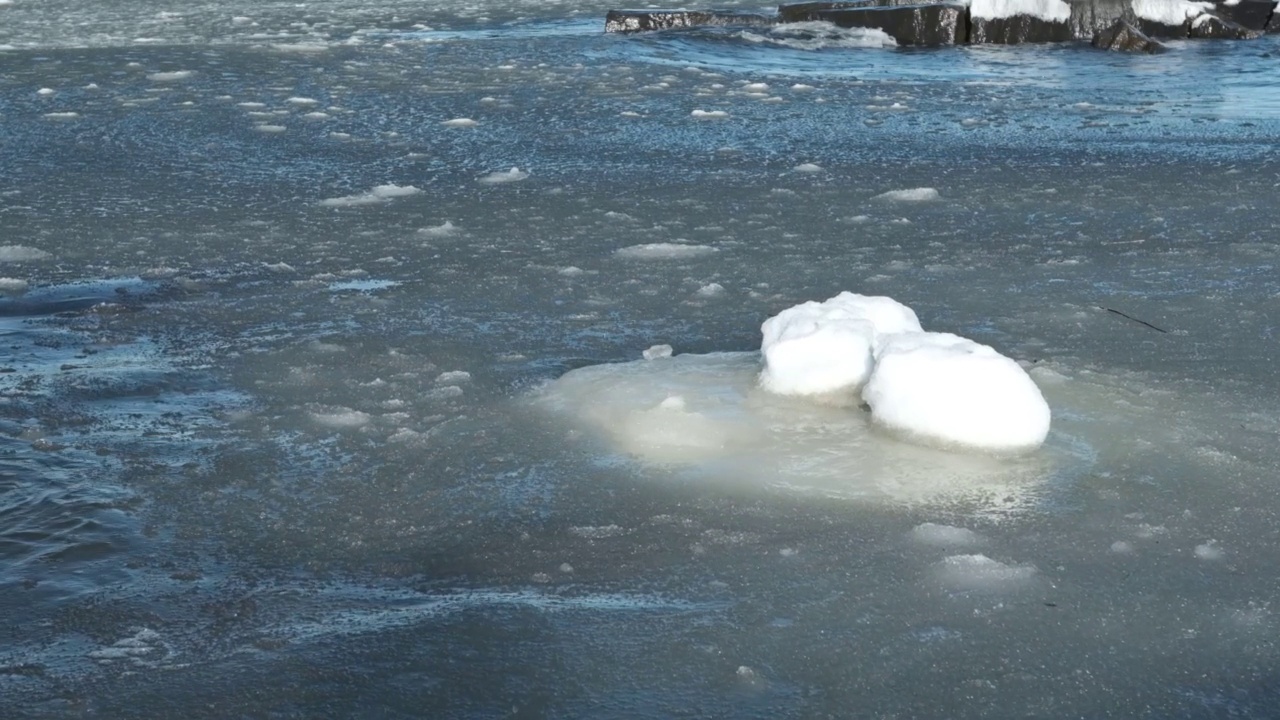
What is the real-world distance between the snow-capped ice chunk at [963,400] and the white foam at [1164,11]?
396 inches

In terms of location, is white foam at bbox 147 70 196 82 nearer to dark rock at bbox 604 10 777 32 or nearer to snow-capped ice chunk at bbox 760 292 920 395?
dark rock at bbox 604 10 777 32

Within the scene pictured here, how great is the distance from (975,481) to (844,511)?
1.26 ft

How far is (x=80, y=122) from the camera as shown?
8.41 meters

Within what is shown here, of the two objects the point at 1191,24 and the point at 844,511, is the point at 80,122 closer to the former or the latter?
the point at 844,511

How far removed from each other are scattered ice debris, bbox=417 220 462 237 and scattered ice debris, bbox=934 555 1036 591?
11.0 feet

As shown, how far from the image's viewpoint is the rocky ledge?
12359mm

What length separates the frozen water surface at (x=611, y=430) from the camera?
2.77 m

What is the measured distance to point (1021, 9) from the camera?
40.9ft

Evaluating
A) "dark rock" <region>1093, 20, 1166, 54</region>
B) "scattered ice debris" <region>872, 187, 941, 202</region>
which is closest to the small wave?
"dark rock" <region>1093, 20, 1166, 54</region>

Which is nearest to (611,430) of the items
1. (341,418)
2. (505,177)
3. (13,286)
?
(341,418)

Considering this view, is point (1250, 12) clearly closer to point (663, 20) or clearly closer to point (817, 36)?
point (817, 36)

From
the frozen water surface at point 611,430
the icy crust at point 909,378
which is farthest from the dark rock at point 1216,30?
the icy crust at point 909,378

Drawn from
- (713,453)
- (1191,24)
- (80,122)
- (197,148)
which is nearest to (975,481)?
(713,453)

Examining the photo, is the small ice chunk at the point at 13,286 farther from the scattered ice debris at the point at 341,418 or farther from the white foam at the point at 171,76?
the white foam at the point at 171,76
